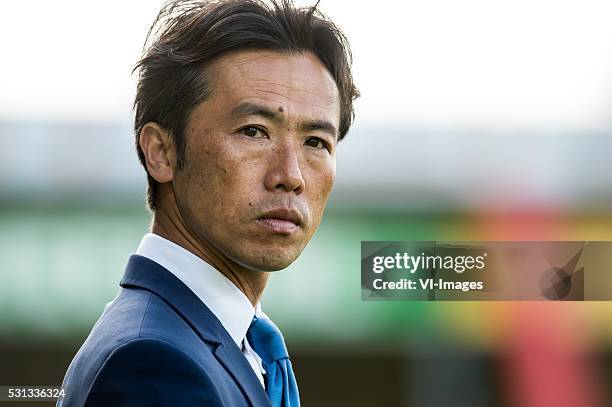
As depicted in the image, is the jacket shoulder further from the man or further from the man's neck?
the man's neck

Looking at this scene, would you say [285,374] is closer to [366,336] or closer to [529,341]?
[366,336]

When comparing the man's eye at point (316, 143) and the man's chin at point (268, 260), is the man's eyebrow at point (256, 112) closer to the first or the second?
the man's eye at point (316, 143)

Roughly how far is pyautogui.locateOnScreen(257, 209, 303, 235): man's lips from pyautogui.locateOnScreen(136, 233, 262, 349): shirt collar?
0.26 ft

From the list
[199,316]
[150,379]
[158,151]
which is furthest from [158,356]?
[158,151]

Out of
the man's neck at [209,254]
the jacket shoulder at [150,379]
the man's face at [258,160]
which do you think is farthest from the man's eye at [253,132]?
the jacket shoulder at [150,379]

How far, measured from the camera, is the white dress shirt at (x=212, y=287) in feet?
3.10

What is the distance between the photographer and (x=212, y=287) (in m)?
0.96

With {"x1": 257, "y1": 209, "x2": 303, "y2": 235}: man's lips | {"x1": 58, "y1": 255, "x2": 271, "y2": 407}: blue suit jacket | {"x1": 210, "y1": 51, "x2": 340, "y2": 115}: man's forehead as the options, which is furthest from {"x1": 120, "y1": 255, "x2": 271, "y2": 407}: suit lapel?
{"x1": 210, "y1": 51, "x2": 340, "y2": 115}: man's forehead

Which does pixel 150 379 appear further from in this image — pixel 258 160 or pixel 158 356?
pixel 258 160

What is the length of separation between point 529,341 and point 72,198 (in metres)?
1.40

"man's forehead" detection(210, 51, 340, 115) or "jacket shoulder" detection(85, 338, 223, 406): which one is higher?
"man's forehead" detection(210, 51, 340, 115)

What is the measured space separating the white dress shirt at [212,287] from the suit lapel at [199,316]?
0.02m

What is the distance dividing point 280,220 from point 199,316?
0.14 metres

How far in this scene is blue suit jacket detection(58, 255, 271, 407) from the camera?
0.76 metres
